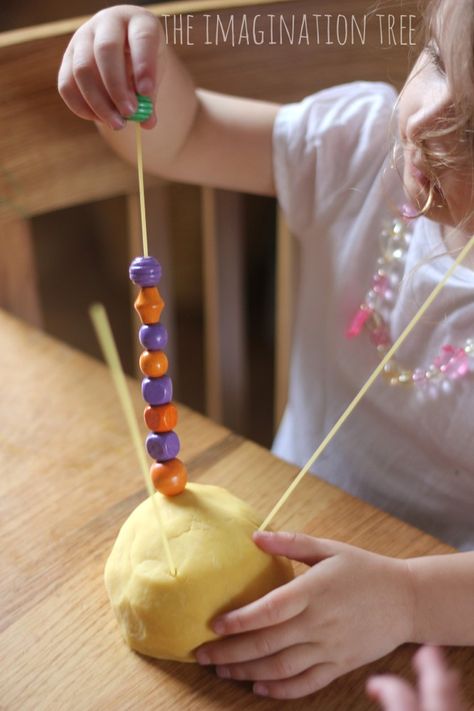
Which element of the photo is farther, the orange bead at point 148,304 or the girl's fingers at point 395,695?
the orange bead at point 148,304

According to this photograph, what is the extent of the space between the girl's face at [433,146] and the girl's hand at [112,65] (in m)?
0.19

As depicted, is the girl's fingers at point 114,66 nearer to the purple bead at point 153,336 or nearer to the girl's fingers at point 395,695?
the purple bead at point 153,336

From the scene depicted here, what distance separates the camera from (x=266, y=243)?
5.72 feet

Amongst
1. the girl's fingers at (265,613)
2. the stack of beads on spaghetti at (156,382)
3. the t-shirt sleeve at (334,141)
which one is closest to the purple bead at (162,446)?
the stack of beads on spaghetti at (156,382)

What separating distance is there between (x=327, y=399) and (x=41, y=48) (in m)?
0.43

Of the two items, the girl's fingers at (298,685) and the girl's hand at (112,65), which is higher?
the girl's hand at (112,65)

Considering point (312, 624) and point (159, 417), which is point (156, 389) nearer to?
point (159, 417)

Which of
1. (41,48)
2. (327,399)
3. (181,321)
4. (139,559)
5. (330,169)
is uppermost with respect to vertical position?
(41,48)

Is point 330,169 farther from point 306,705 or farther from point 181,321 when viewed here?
point 181,321

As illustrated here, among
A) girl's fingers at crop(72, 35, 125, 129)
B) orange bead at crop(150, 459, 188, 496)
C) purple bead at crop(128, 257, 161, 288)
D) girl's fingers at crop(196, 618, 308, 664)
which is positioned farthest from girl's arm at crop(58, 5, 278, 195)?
girl's fingers at crop(196, 618, 308, 664)

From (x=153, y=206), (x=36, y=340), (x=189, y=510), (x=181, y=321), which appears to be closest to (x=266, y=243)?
(x=181, y=321)

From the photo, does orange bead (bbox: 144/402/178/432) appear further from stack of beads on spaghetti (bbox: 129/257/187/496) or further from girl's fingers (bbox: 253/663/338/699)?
girl's fingers (bbox: 253/663/338/699)

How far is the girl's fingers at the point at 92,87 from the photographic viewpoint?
0.55 meters

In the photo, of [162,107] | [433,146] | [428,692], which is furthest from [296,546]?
[162,107]
